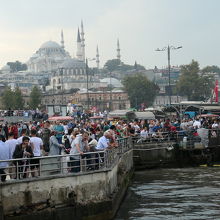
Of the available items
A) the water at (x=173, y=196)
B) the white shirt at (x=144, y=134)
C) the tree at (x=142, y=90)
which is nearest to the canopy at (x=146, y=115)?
the white shirt at (x=144, y=134)

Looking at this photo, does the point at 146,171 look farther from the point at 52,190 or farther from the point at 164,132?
the point at 52,190

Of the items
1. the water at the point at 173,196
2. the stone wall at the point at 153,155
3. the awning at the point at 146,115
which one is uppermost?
the awning at the point at 146,115

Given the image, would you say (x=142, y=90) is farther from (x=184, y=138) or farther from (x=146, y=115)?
(x=184, y=138)

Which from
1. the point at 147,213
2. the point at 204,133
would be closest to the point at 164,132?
the point at 204,133

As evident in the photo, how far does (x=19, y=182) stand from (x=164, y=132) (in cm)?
1718

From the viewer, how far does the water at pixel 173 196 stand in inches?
723

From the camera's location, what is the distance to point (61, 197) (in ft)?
52.4

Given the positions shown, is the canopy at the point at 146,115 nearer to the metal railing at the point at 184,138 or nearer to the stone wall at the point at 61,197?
the metal railing at the point at 184,138

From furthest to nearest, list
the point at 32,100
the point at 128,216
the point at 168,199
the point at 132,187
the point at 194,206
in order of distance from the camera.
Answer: the point at 32,100 → the point at 132,187 → the point at 168,199 → the point at 194,206 → the point at 128,216

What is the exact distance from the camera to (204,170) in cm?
2906

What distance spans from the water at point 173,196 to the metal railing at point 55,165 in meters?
1.48

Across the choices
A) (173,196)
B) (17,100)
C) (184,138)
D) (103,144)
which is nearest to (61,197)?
(103,144)

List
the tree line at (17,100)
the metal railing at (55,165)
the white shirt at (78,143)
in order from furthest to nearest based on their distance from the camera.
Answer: the tree line at (17,100), the white shirt at (78,143), the metal railing at (55,165)

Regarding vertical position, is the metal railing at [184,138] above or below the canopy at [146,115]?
below
